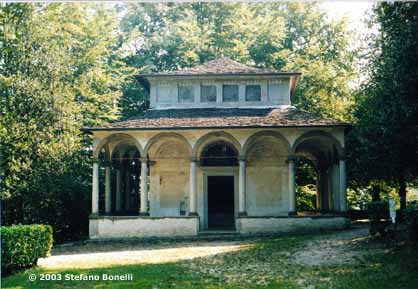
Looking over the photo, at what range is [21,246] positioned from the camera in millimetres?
13234

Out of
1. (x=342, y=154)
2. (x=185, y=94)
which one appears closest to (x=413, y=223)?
(x=342, y=154)

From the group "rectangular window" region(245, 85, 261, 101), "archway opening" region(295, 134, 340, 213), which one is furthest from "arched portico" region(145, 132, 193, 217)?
"archway opening" region(295, 134, 340, 213)

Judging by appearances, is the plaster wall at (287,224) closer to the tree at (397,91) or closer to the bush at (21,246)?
the tree at (397,91)

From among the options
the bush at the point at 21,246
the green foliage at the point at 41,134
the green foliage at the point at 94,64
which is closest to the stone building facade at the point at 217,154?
the green foliage at the point at 41,134

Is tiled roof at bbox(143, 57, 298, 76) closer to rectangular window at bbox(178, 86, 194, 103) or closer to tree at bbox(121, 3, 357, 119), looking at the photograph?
rectangular window at bbox(178, 86, 194, 103)

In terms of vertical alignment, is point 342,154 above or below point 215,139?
below

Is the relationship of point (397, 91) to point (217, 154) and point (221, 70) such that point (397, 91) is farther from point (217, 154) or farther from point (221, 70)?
point (221, 70)

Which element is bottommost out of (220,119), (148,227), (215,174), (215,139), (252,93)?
(148,227)

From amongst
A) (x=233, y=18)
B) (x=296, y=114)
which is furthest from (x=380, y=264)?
(x=233, y=18)

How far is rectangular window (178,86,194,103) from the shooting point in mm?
24469

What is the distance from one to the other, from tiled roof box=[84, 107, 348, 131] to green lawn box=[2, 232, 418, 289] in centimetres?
762

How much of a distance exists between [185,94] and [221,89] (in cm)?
185

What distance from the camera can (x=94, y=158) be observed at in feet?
71.4

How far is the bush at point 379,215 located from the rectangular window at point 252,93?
389 inches
